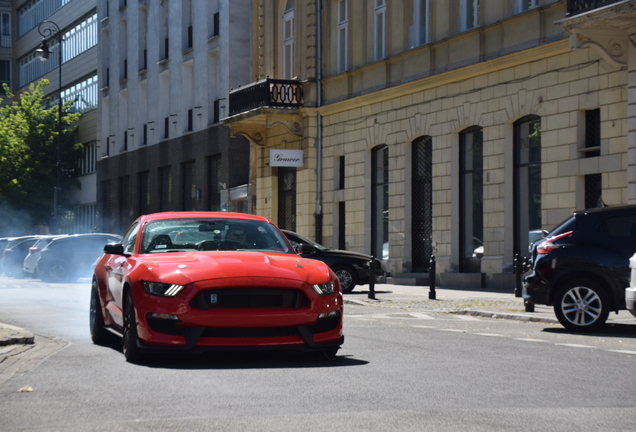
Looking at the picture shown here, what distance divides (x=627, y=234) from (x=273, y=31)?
25.1m

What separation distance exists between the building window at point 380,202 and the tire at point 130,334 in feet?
70.6

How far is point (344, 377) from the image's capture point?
29.9 ft

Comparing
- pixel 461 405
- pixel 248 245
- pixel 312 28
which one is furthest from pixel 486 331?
pixel 312 28

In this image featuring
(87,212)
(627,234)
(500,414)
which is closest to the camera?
(500,414)

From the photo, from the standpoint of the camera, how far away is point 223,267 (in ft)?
32.5

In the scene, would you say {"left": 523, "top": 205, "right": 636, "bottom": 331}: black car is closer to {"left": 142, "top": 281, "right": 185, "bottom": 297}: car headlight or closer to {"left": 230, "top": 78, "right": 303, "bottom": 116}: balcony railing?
{"left": 142, "top": 281, "right": 185, "bottom": 297}: car headlight

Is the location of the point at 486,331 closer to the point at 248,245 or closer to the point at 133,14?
the point at 248,245

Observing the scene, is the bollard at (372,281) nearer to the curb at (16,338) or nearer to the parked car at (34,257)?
the curb at (16,338)

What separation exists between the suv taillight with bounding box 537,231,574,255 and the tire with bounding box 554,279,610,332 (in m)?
0.52

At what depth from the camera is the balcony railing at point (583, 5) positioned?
20453 mm

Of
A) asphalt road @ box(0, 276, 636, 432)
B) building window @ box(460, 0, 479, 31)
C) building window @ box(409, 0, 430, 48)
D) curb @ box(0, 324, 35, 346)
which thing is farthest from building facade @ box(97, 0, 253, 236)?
asphalt road @ box(0, 276, 636, 432)

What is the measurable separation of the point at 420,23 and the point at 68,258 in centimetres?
1260

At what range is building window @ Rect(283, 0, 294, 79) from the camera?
3694 centimetres

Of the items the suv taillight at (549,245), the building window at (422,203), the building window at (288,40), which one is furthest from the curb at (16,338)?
the building window at (288,40)
